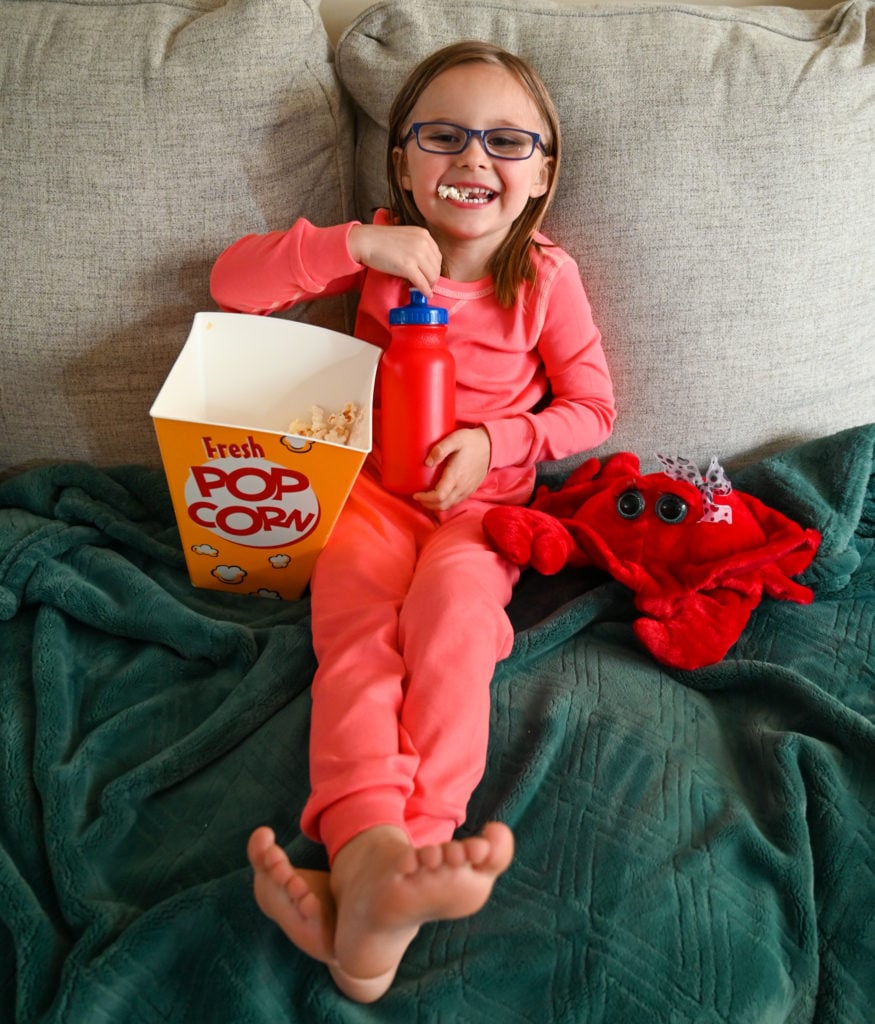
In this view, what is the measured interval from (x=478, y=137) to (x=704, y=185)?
311 mm

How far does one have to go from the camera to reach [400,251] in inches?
40.6

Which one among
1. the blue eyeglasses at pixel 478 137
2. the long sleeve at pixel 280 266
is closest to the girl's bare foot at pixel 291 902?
the long sleeve at pixel 280 266

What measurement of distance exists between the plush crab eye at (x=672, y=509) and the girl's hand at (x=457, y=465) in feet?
0.73

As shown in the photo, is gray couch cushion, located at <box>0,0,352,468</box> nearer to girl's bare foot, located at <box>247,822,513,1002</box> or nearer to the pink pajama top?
the pink pajama top

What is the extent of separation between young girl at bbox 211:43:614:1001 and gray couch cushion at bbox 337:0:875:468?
0.06 metres

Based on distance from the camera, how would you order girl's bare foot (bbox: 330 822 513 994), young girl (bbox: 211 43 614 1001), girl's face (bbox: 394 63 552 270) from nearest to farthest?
girl's bare foot (bbox: 330 822 513 994) < young girl (bbox: 211 43 614 1001) < girl's face (bbox: 394 63 552 270)

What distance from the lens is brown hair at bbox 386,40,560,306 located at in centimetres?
104

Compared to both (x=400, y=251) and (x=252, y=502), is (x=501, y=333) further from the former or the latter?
(x=252, y=502)

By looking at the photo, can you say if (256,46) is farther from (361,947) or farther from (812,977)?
(812,977)

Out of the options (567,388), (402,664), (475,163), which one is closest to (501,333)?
(567,388)

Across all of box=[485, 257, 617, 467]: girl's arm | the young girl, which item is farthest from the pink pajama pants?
box=[485, 257, 617, 467]: girl's arm

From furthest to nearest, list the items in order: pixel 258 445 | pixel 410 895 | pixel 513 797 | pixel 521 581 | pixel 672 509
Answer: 1. pixel 521 581
2. pixel 672 509
3. pixel 258 445
4. pixel 513 797
5. pixel 410 895

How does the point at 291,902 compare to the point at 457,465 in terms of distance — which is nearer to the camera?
the point at 291,902

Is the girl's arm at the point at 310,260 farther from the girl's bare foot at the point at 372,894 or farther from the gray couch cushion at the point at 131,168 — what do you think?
the girl's bare foot at the point at 372,894
